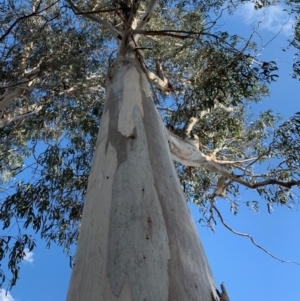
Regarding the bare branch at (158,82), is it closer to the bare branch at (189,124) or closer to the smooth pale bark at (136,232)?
the bare branch at (189,124)

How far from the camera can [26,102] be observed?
6.04 meters

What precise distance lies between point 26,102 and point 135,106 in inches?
181

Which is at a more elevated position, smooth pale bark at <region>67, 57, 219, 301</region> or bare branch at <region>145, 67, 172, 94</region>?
bare branch at <region>145, 67, 172, 94</region>

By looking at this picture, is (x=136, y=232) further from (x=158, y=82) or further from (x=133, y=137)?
(x=158, y=82)

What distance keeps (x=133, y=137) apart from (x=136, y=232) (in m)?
0.61

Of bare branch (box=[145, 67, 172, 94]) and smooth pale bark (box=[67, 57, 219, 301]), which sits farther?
bare branch (box=[145, 67, 172, 94])

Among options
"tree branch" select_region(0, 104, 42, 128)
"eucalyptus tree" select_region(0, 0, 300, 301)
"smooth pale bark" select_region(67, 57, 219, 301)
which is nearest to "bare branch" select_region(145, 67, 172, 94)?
"eucalyptus tree" select_region(0, 0, 300, 301)

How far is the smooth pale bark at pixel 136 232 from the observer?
0.90 meters

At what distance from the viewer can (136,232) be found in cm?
105

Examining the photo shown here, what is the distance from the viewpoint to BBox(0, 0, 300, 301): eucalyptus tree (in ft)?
3.31

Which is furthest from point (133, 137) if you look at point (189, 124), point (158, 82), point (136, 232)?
point (189, 124)

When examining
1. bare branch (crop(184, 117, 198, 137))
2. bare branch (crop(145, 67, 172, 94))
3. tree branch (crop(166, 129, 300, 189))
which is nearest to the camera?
bare branch (crop(145, 67, 172, 94))

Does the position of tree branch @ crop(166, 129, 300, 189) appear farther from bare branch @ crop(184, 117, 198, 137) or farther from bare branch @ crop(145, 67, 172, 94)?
bare branch @ crop(145, 67, 172, 94)

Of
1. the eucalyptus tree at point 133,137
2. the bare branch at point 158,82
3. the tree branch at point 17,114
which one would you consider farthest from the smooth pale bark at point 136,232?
the tree branch at point 17,114
